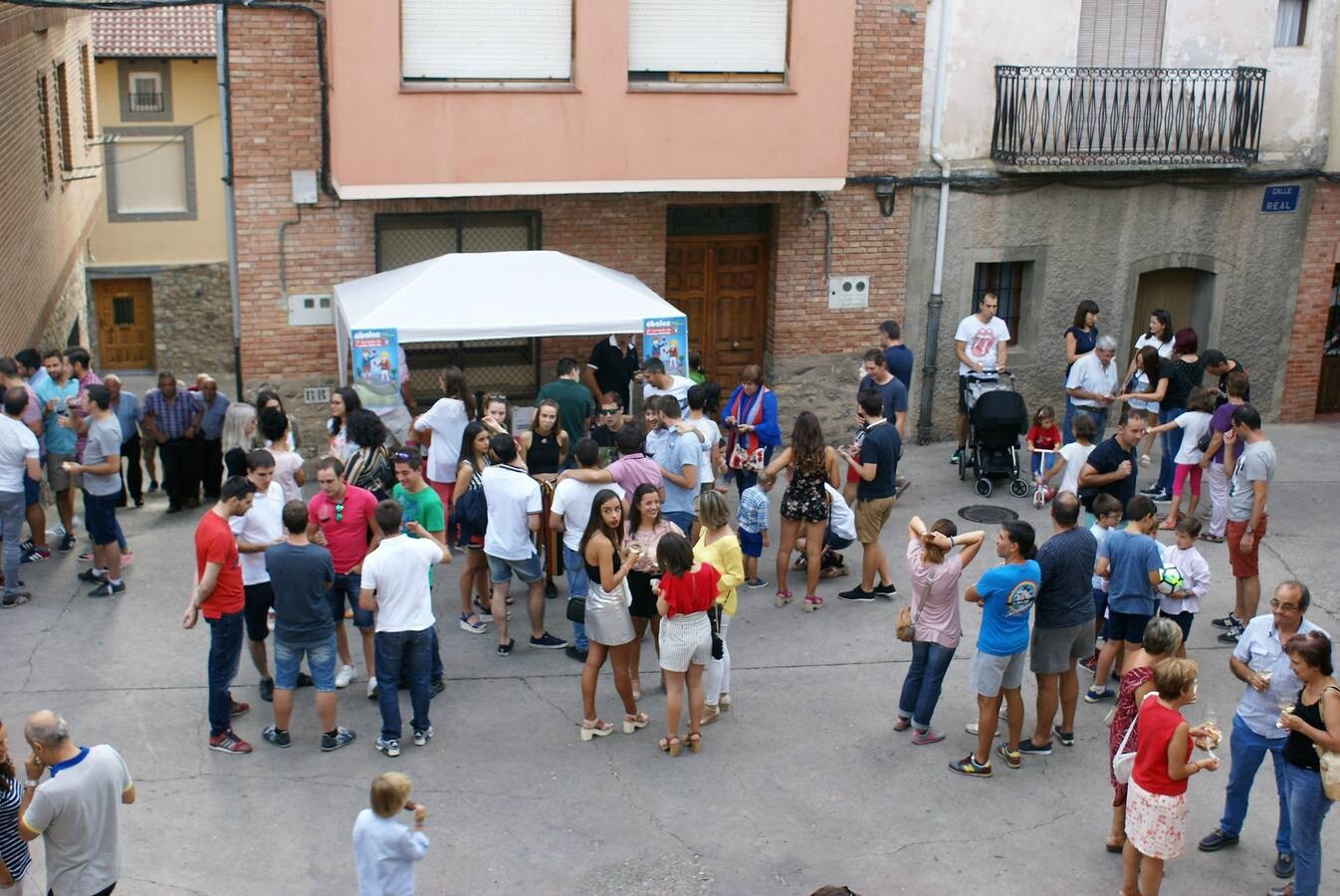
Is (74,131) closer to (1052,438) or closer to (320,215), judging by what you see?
(320,215)

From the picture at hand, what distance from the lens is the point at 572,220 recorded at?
49.8 feet

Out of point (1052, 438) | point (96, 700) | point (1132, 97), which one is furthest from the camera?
point (1132, 97)

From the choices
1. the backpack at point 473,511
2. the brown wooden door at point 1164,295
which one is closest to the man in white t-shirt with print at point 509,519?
the backpack at point 473,511

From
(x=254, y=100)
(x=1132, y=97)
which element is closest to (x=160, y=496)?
(x=254, y=100)

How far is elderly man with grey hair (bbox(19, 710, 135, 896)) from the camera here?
21.4ft

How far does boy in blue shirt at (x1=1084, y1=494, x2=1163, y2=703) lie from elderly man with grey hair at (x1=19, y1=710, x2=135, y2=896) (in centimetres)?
599

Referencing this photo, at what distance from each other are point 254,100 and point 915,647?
8.55m

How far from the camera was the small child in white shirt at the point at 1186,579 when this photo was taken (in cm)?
952

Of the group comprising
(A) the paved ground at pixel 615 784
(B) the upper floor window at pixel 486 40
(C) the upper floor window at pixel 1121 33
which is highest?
(C) the upper floor window at pixel 1121 33

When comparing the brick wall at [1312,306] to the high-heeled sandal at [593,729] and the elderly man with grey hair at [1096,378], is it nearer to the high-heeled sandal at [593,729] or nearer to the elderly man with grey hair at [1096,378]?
the elderly man with grey hair at [1096,378]

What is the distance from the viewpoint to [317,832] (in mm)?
8375

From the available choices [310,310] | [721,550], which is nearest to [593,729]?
[721,550]

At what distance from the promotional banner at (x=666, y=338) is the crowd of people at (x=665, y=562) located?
0.24 metres

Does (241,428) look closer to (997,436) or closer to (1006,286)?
(997,436)
